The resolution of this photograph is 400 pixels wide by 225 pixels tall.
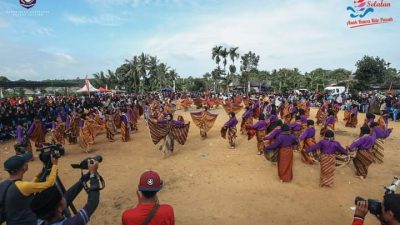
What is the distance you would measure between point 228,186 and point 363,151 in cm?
381

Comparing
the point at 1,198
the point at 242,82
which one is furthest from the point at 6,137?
the point at 242,82

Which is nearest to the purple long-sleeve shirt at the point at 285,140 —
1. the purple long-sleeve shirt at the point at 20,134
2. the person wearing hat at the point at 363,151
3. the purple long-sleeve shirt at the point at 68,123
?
the person wearing hat at the point at 363,151

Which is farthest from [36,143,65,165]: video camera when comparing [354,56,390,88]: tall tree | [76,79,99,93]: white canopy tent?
[354,56,390,88]: tall tree

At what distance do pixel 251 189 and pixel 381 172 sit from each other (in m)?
4.31

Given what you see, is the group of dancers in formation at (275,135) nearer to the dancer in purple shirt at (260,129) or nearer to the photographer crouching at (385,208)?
the dancer in purple shirt at (260,129)

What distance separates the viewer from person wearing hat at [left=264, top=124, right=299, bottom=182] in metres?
8.25

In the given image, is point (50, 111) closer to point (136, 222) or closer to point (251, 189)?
point (251, 189)

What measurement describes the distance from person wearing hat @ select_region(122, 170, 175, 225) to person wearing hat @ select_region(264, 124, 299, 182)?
604cm

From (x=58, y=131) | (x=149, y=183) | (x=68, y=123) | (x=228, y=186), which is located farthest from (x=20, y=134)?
(x=149, y=183)

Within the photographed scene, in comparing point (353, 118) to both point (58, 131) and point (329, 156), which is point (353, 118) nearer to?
point (329, 156)

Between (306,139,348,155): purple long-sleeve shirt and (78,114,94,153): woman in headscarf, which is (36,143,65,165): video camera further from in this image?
(78,114,94,153): woman in headscarf

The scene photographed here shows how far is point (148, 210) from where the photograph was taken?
267cm

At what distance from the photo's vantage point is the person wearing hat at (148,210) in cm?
263
